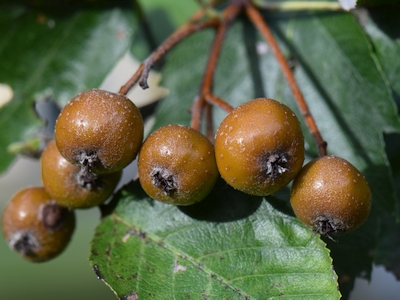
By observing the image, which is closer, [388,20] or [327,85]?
[388,20]

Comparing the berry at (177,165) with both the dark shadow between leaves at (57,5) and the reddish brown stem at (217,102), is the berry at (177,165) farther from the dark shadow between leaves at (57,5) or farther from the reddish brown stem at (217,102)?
the dark shadow between leaves at (57,5)

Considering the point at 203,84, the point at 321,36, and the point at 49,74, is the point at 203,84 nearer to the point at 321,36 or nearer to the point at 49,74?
the point at 321,36

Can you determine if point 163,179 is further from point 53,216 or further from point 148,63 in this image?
point 53,216

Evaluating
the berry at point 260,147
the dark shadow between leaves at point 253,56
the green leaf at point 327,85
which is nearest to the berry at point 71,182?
the berry at point 260,147

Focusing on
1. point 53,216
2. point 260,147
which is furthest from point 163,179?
point 53,216

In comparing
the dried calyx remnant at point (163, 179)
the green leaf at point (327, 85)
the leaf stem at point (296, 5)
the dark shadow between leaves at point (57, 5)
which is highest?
the dark shadow between leaves at point (57, 5)

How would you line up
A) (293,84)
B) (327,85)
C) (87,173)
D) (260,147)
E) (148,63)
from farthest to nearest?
(327,85)
(293,84)
(148,63)
(87,173)
(260,147)
